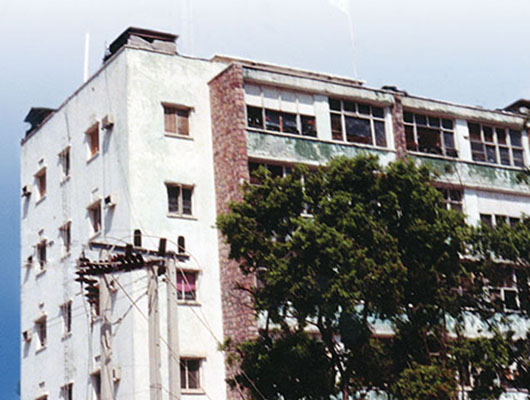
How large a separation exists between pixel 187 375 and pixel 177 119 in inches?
340

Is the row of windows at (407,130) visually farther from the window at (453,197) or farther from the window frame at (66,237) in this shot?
the window frame at (66,237)

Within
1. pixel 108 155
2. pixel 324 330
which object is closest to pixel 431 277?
pixel 324 330

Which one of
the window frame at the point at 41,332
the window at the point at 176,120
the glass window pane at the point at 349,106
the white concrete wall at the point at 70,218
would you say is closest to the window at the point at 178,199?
the white concrete wall at the point at 70,218

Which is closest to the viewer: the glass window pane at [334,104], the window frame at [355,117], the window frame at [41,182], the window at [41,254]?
the window frame at [355,117]

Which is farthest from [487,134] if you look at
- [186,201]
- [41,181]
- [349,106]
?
[41,181]

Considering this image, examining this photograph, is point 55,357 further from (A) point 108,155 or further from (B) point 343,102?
(B) point 343,102

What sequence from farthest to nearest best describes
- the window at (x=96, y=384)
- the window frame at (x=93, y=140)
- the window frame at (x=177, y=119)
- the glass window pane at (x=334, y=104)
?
the glass window pane at (x=334, y=104)
the window frame at (x=93, y=140)
the window frame at (x=177, y=119)
the window at (x=96, y=384)

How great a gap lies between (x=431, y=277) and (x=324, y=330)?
3233 millimetres

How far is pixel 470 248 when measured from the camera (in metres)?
35.6

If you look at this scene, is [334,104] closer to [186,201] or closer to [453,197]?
[453,197]

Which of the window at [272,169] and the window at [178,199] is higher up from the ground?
the window at [272,169]

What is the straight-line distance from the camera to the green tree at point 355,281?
29078mm

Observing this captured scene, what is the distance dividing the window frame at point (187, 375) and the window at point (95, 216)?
580 centimetres

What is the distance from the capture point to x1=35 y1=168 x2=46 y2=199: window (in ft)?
142
